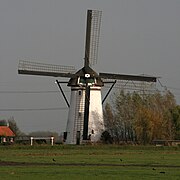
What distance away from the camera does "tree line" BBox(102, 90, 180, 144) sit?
86438 mm

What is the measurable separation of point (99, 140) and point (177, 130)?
15.2 metres

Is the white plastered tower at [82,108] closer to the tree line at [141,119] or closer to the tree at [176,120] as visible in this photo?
the tree line at [141,119]

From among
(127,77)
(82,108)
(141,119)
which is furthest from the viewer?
(141,119)

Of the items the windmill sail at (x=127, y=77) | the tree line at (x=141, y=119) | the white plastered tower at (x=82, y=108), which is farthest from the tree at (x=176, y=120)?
the white plastered tower at (x=82, y=108)

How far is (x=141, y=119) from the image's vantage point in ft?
289

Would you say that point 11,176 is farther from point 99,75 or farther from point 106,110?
point 106,110

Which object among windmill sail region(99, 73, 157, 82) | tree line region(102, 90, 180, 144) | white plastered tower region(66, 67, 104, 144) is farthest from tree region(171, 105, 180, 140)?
white plastered tower region(66, 67, 104, 144)

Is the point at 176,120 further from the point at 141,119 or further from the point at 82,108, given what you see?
the point at 82,108

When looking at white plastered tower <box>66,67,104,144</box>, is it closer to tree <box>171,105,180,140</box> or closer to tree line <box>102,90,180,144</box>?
tree line <box>102,90,180,144</box>

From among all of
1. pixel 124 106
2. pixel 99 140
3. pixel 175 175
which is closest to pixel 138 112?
pixel 124 106

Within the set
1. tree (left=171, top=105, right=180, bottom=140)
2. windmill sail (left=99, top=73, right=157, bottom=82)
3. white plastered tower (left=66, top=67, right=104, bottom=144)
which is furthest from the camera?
tree (left=171, top=105, right=180, bottom=140)

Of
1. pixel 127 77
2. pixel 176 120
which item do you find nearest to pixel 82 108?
pixel 127 77

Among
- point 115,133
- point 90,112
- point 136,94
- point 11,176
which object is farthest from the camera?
point 136,94

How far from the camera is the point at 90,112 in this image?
77.1 metres
